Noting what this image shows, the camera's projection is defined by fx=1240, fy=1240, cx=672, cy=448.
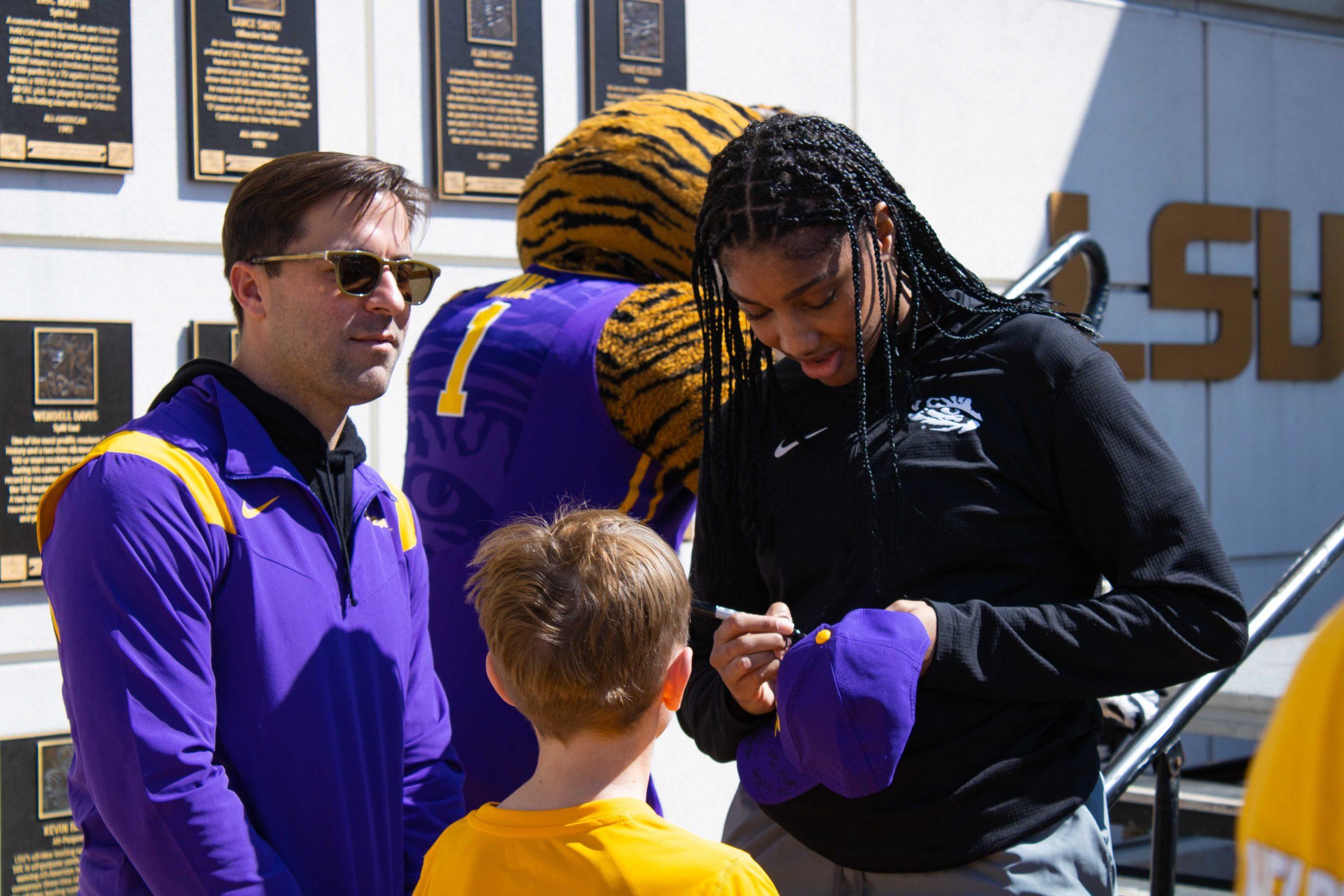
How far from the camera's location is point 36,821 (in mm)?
2912

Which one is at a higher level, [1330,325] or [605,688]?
[1330,325]

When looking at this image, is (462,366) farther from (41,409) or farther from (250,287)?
(41,409)

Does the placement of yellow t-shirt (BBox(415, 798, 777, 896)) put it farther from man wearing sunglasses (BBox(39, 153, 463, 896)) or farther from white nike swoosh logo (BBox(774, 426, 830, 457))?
white nike swoosh logo (BBox(774, 426, 830, 457))

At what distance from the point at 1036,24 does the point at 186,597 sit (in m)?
4.09

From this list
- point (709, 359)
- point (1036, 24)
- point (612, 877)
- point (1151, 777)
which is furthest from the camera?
point (1036, 24)

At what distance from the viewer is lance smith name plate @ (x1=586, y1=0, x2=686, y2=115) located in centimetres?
365

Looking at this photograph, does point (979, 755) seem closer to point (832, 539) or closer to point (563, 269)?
point (832, 539)

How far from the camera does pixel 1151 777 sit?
4109mm

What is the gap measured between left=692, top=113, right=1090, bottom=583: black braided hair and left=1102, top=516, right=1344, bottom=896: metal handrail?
4.18 ft

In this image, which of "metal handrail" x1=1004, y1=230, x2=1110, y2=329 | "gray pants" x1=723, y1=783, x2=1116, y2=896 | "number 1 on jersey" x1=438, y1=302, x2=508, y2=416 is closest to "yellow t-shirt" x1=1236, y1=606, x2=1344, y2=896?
"gray pants" x1=723, y1=783, x2=1116, y2=896

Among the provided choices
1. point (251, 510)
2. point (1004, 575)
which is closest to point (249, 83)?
point (251, 510)

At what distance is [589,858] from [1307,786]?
0.79 metres

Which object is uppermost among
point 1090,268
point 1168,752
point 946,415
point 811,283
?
point 1090,268

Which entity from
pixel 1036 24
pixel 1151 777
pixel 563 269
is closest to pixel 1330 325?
pixel 1036 24
